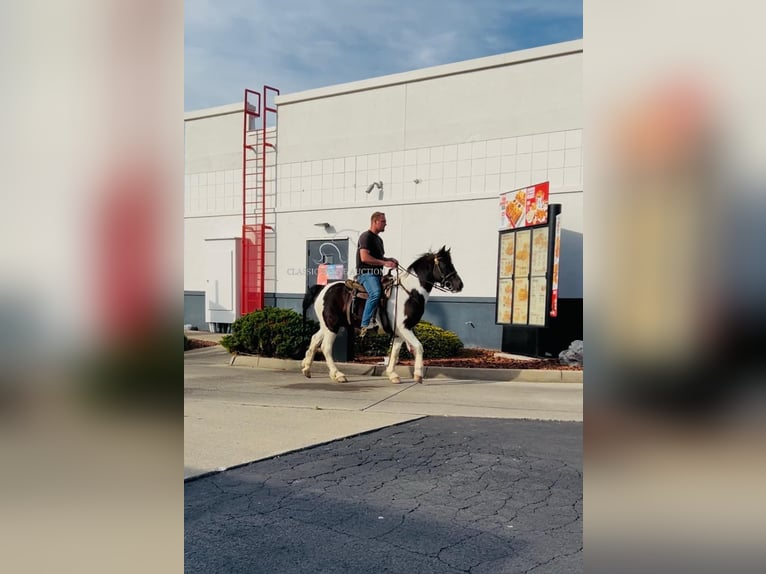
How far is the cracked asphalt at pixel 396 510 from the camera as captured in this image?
3.30 meters

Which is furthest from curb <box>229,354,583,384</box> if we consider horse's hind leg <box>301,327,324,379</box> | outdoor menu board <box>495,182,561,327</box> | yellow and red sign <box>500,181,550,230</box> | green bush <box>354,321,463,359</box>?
Answer: yellow and red sign <box>500,181,550,230</box>

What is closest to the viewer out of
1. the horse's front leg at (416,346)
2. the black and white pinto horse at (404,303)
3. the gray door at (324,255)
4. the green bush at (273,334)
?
the horse's front leg at (416,346)

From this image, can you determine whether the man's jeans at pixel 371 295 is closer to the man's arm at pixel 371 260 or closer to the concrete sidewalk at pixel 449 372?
the man's arm at pixel 371 260

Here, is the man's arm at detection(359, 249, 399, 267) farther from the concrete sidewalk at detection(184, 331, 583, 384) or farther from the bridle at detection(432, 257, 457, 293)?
the concrete sidewalk at detection(184, 331, 583, 384)

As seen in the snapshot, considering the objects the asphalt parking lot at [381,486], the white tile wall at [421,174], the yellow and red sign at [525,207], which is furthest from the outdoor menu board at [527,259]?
the asphalt parking lot at [381,486]

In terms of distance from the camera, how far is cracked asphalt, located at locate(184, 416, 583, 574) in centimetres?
330

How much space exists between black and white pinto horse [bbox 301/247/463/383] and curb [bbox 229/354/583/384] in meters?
0.84

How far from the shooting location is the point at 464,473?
4930 millimetres

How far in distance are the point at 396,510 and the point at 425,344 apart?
28.4ft

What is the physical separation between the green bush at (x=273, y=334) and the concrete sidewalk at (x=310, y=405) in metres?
0.42
